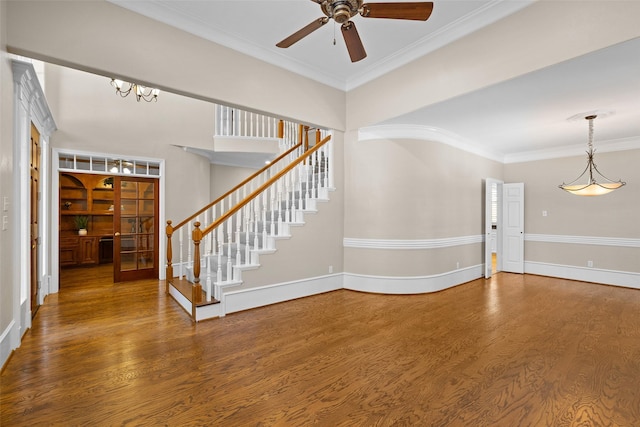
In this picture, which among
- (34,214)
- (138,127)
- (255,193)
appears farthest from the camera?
(138,127)

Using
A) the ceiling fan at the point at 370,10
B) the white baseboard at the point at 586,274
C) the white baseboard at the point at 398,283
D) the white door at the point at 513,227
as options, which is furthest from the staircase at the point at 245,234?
the white baseboard at the point at 586,274

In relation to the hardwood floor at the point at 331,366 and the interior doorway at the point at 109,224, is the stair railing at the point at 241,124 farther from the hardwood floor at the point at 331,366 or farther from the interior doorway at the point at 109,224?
the hardwood floor at the point at 331,366

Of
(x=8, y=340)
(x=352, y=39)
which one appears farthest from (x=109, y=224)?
(x=352, y=39)

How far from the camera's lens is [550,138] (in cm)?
546

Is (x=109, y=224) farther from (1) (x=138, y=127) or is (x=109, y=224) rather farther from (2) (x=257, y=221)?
(2) (x=257, y=221)

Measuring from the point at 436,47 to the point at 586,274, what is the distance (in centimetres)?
541

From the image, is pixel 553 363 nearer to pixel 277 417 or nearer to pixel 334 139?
pixel 277 417

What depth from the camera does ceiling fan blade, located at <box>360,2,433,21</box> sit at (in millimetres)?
2074

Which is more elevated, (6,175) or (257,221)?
(6,175)

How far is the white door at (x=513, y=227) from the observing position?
6559 millimetres

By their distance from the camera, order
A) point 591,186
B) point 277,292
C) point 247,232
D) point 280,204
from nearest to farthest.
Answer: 1. point 247,232
2. point 277,292
3. point 280,204
4. point 591,186

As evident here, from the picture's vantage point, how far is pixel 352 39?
8.08 feet

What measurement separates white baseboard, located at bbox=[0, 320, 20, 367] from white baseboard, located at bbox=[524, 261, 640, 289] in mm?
8243

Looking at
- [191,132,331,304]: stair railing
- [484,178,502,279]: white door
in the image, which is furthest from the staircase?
[484,178,502,279]: white door
